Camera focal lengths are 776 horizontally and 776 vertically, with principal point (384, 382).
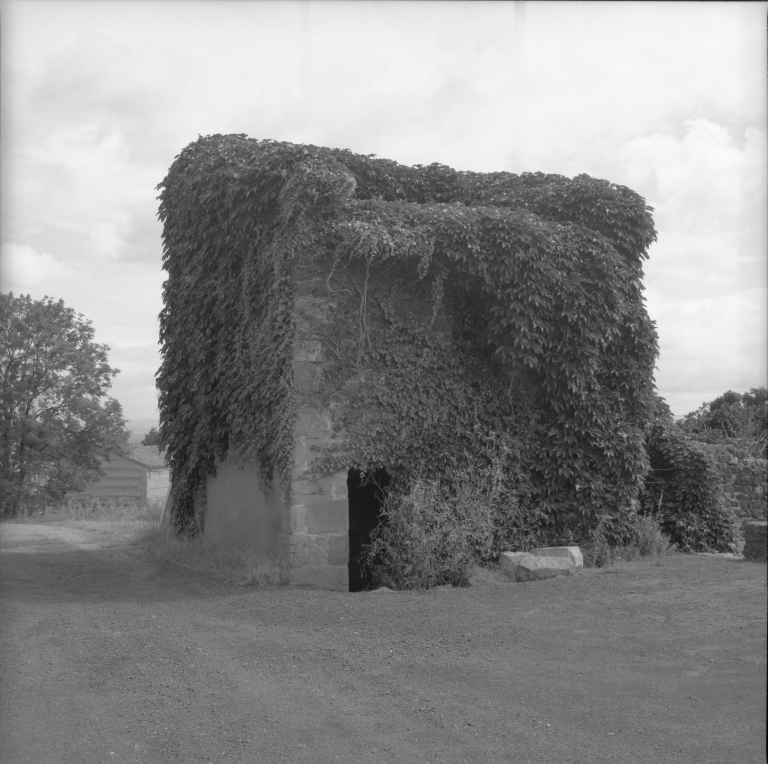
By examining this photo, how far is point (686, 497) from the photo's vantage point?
13078mm

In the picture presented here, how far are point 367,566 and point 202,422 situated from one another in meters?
3.87

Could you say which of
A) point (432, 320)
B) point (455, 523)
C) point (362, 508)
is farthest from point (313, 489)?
point (432, 320)

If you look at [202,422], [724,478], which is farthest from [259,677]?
[724,478]

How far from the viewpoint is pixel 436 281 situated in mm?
10820

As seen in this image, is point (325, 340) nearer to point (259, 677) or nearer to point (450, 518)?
point (450, 518)

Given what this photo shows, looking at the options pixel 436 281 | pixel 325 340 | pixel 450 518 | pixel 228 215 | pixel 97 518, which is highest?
pixel 228 215

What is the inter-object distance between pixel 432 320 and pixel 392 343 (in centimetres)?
65

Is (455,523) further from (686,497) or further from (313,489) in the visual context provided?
(686,497)

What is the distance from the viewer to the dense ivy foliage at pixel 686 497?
12828 millimetres

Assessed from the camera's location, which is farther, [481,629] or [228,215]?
[228,215]

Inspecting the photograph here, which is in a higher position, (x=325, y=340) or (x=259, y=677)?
(x=325, y=340)

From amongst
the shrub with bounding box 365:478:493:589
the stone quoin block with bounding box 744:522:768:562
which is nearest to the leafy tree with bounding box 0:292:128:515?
the shrub with bounding box 365:478:493:589

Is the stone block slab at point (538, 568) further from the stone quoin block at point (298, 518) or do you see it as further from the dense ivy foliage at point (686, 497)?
the dense ivy foliage at point (686, 497)

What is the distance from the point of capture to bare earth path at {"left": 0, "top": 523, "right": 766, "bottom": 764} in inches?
118
